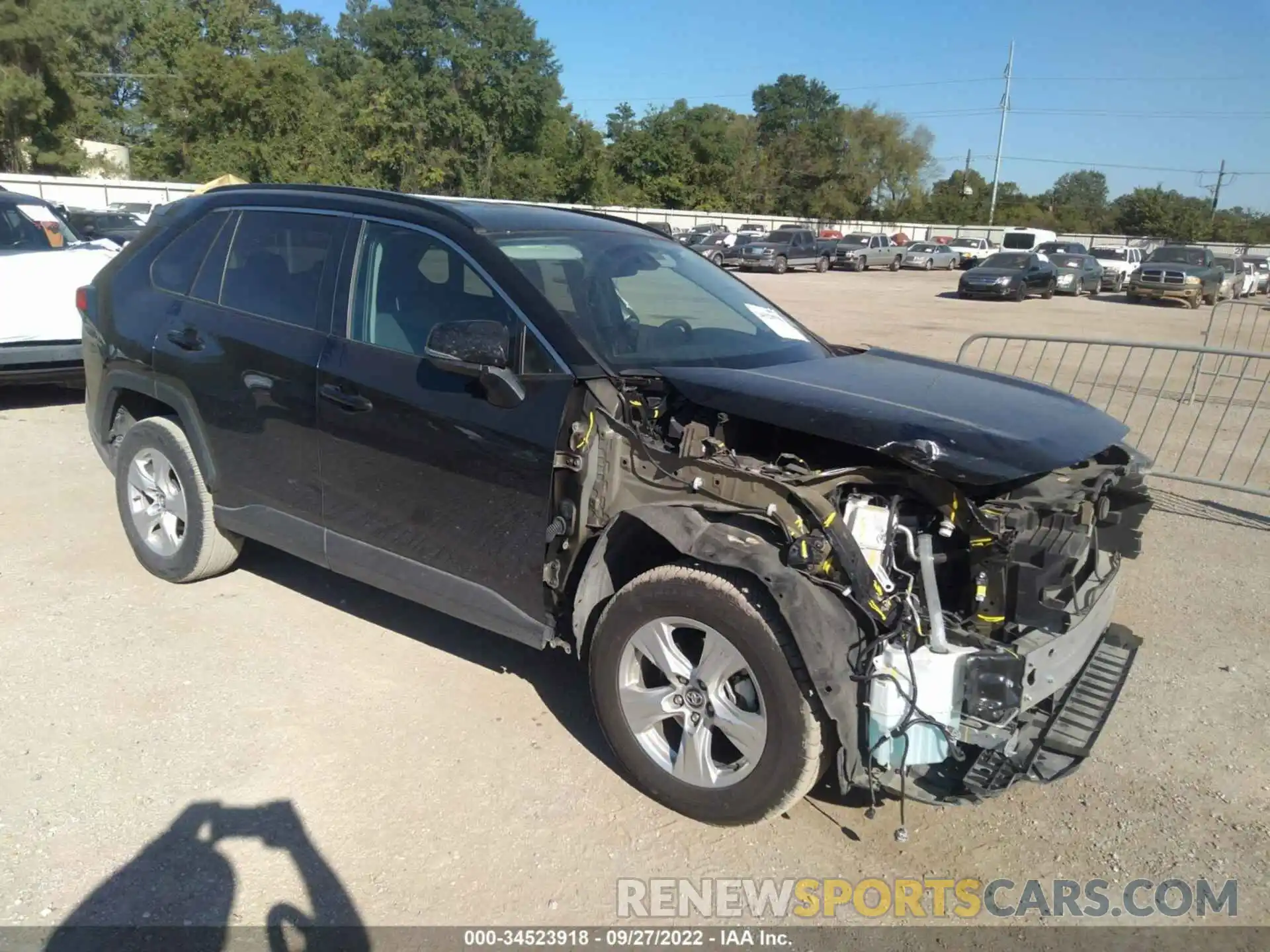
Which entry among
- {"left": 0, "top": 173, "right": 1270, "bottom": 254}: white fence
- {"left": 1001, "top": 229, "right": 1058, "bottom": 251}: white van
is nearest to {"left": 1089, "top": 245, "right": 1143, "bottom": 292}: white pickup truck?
{"left": 1001, "top": 229, "right": 1058, "bottom": 251}: white van

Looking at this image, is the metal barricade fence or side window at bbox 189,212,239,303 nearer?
side window at bbox 189,212,239,303

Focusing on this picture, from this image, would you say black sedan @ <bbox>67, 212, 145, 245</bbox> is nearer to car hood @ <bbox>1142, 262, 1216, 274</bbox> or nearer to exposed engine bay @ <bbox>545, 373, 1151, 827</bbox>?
exposed engine bay @ <bbox>545, 373, 1151, 827</bbox>

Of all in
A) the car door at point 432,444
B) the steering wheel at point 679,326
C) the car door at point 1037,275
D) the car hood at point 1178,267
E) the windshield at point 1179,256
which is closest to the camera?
the car door at point 432,444

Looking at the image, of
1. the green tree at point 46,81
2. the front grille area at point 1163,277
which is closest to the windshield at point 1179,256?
the front grille area at point 1163,277

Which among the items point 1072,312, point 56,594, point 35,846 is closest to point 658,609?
point 35,846

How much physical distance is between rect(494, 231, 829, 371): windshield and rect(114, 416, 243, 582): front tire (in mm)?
2122

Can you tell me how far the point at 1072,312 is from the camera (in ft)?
89.6

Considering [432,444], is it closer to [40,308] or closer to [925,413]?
[925,413]

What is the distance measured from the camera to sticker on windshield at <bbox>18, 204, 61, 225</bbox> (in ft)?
31.8

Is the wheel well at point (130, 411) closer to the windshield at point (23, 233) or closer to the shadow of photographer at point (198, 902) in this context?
the shadow of photographer at point (198, 902)

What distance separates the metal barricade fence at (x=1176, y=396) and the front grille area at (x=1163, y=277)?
1620 cm

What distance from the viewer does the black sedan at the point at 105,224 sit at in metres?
18.4

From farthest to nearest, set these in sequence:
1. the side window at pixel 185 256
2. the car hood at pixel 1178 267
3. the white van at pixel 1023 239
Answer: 1. the white van at pixel 1023 239
2. the car hood at pixel 1178 267
3. the side window at pixel 185 256

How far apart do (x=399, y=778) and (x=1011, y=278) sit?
29572mm
